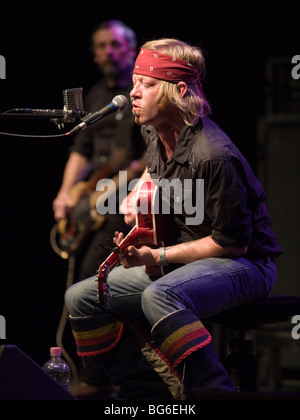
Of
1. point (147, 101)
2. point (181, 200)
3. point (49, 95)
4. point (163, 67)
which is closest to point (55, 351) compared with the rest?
point (181, 200)

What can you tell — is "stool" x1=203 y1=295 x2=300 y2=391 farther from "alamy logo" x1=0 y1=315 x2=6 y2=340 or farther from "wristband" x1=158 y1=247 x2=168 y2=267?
"alamy logo" x1=0 y1=315 x2=6 y2=340

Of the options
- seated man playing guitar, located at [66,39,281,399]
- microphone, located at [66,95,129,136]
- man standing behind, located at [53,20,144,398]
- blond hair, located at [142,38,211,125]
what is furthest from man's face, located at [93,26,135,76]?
microphone, located at [66,95,129,136]

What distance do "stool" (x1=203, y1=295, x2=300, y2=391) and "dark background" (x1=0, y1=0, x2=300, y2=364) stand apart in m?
1.80

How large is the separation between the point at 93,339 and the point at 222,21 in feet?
7.43

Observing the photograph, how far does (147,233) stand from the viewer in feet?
9.67

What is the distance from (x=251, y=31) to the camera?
4.23m

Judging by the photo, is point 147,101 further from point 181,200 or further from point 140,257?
point 140,257

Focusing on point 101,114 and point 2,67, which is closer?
point 101,114

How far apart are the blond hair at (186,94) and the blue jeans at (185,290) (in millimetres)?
641

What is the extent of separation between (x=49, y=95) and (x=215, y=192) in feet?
8.30

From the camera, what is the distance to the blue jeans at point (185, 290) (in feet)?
8.41

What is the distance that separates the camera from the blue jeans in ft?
8.41
